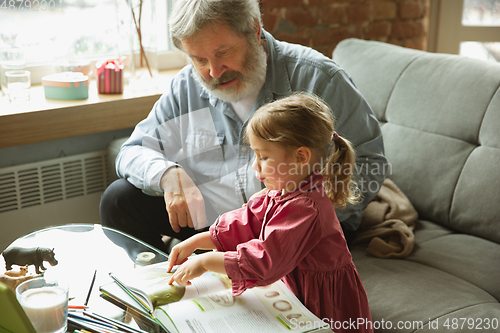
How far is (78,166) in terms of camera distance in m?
1.94

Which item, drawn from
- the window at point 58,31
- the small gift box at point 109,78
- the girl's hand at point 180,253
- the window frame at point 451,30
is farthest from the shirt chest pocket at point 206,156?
the window frame at point 451,30

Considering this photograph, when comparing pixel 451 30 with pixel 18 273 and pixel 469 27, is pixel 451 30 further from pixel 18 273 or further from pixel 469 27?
pixel 18 273

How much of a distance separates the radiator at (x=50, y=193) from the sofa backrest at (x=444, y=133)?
1.17 meters

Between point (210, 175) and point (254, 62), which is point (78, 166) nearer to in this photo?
point (210, 175)

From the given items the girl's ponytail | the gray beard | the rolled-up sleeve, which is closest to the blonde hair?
the girl's ponytail

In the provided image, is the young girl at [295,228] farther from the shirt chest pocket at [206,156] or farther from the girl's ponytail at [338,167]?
the shirt chest pocket at [206,156]

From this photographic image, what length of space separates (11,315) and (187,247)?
38cm

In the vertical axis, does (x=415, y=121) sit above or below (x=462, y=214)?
above

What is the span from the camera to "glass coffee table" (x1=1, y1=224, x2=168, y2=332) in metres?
0.96

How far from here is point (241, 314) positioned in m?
0.82

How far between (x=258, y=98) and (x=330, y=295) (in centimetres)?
62

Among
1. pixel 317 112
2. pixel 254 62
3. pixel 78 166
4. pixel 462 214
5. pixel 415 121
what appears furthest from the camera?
pixel 78 166

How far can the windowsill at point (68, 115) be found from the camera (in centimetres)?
168

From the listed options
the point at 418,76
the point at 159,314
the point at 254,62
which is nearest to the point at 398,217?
the point at 418,76
